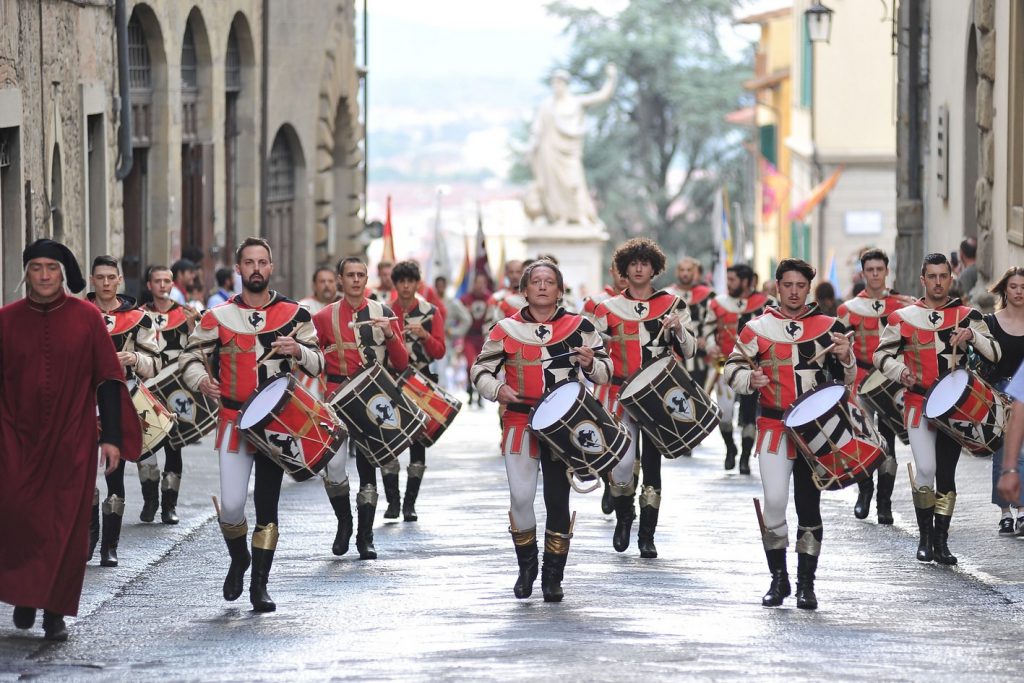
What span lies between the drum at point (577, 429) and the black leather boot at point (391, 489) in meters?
3.21

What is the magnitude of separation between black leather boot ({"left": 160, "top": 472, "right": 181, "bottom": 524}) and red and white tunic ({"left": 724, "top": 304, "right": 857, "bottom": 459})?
4.66 m

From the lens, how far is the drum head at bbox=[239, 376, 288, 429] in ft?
34.7

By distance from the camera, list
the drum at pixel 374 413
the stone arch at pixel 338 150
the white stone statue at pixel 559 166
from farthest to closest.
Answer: the white stone statue at pixel 559 166, the stone arch at pixel 338 150, the drum at pixel 374 413

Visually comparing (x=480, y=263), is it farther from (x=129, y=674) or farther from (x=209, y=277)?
(x=129, y=674)

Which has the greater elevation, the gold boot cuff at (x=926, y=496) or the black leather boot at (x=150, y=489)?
the gold boot cuff at (x=926, y=496)

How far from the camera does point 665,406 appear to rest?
12812 mm

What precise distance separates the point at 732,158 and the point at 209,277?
1574 inches

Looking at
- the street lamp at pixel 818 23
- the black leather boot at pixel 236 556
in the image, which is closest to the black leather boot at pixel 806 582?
the black leather boot at pixel 236 556

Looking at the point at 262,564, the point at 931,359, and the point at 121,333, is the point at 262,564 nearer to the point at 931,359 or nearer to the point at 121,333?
the point at 121,333

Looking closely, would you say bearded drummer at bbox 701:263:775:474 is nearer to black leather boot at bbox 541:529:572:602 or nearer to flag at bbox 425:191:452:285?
black leather boot at bbox 541:529:572:602

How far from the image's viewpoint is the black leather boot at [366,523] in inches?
503

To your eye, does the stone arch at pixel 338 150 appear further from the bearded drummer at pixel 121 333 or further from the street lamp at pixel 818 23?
the bearded drummer at pixel 121 333

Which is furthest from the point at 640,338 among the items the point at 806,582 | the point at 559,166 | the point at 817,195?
the point at 559,166

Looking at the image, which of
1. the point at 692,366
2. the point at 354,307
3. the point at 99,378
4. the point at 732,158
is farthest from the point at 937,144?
the point at 732,158
